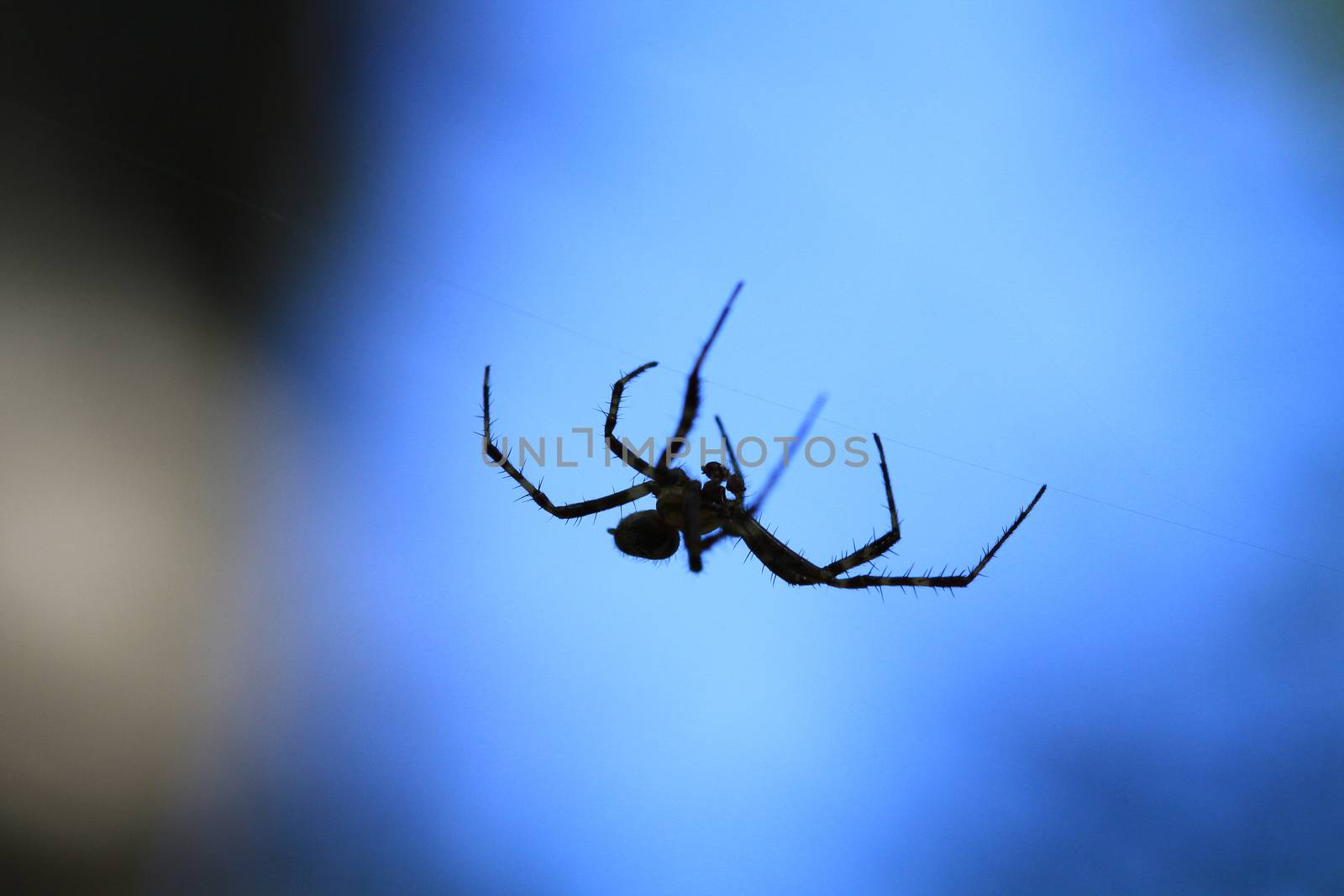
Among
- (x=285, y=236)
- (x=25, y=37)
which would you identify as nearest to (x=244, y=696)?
(x=285, y=236)

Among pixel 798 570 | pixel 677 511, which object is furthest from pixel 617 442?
pixel 798 570

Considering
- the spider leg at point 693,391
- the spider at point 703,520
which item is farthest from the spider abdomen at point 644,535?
the spider leg at point 693,391

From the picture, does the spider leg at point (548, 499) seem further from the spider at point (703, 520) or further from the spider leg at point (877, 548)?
the spider leg at point (877, 548)

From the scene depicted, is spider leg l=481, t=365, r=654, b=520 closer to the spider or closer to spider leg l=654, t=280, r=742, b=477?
the spider

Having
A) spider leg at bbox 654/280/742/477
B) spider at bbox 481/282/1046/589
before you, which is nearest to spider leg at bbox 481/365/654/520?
spider at bbox 481/282/1046/589

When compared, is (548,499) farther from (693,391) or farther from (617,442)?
(693,391)

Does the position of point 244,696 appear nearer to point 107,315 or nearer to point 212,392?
point 212,392
